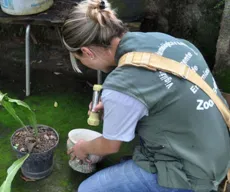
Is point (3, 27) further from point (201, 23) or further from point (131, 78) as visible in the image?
point (131, 78)

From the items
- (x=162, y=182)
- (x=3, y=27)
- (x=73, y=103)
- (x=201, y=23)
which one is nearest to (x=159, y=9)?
(x=201, y=23)

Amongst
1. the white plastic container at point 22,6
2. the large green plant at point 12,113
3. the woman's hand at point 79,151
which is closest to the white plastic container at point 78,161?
the woman's hand at point 79,151

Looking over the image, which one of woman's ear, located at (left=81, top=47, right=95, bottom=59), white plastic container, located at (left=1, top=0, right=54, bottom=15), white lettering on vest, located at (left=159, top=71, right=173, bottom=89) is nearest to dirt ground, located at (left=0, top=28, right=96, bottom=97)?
white plastic container, located at (left=1, top=0, right=54, bottom=15)

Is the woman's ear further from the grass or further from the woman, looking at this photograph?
the grass

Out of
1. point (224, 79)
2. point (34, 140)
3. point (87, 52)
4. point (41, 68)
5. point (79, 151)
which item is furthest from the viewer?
point (41, 68)

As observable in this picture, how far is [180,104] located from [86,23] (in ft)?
1.61

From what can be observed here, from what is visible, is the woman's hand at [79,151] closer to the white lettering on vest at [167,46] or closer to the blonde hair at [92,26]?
the blonde hair at [92,26]

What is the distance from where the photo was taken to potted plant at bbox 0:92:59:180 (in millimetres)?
1911

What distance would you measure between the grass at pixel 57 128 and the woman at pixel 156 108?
0.62 metres

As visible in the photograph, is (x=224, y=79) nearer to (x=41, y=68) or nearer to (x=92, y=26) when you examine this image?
(x=92, y=26)

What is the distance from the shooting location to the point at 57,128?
2477 millimetres

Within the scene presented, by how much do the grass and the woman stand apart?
0.62m

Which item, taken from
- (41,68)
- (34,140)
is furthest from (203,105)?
(41,68)

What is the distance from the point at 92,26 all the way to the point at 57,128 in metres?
1.14
